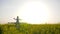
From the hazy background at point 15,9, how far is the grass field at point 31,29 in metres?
0.15

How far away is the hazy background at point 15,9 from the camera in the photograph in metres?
2.82

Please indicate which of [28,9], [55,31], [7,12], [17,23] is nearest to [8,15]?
[7,12]

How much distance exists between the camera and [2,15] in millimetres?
2828

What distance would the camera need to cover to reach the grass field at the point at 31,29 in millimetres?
2746

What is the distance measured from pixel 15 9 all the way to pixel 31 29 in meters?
0.64

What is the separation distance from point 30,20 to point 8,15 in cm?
56

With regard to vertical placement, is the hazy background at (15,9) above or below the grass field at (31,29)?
above

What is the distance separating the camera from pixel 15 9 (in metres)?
2.85

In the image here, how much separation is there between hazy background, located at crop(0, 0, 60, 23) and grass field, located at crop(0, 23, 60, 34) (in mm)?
Answer: 149

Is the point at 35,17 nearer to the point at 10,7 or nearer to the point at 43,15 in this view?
the point at 43,15

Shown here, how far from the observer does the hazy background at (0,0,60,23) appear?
2.82m

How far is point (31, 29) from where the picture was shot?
2.77 meters

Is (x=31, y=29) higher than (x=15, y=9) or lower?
lower

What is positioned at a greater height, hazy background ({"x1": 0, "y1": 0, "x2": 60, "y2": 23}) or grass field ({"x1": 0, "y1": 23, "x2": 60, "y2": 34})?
hazy background ({"x1": 0, "y1": 0, "x2": 60, "y2": 23})
